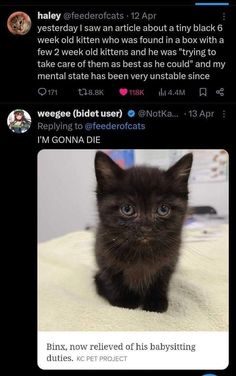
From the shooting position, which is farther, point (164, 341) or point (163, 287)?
point (163, 287)

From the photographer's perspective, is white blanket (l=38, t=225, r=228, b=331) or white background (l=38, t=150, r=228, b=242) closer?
white blanket (l=38, t=225, r=228, b=331)

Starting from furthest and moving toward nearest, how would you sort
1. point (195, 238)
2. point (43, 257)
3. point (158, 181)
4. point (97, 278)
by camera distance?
point (195, 238) → point (43, 257) → point (97, 278) → point (158, 181)
